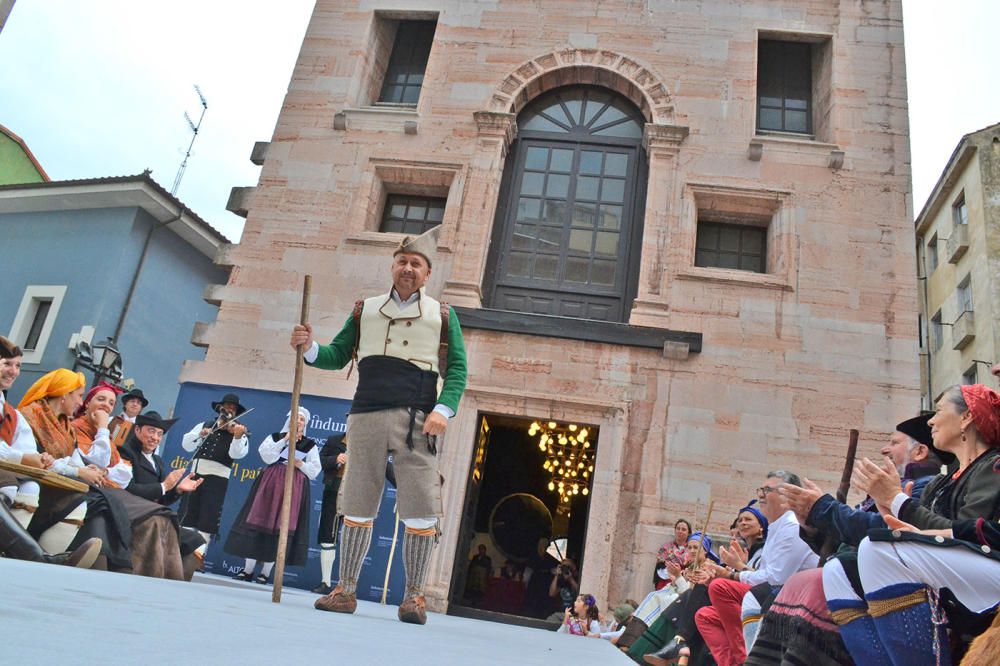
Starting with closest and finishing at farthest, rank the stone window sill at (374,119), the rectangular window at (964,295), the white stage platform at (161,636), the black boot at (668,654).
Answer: the white stage platform at (161,636) < the black boot at (668,654) < the stone window sill at (374,119) < the rectangular window at (964,295)

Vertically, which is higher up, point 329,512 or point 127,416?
point 127,416

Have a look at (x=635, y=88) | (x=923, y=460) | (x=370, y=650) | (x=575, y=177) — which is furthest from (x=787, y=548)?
(x=635, y=88)

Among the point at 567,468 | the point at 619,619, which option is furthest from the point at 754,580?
the point at 567,468

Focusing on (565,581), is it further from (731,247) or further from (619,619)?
(731,247)

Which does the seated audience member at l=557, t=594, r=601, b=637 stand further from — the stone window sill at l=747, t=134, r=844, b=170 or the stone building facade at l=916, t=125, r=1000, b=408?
the stone building facade at l=916, t=125, r=1000, b=408

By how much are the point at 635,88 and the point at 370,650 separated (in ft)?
37.5

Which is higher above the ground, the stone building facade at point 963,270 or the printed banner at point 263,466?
the stone building facade at point 963,270

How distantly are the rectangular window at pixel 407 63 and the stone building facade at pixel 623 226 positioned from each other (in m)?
0.04

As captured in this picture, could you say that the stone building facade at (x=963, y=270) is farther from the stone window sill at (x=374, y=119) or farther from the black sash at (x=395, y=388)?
the black sash at (x=395, y=388)

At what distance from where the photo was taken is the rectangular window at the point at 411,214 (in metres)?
12.3

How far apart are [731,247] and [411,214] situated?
524cm

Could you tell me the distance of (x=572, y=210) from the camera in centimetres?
1188

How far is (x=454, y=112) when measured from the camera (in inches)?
480

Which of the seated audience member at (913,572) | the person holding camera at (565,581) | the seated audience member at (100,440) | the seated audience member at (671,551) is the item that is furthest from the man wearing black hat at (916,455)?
the person holding camera at (565,581)
